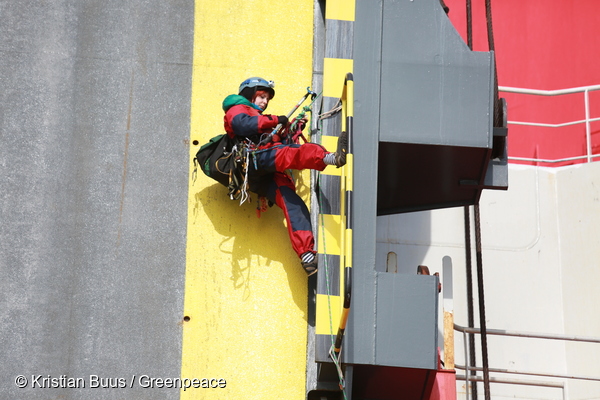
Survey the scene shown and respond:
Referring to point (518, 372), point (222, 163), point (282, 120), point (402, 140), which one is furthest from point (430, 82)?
point (518, 372)

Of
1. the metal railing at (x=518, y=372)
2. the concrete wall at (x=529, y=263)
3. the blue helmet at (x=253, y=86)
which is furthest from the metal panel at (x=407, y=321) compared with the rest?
the concrete wall at (x=529, y=263)

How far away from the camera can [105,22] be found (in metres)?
6.65

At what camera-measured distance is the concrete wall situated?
8133mm

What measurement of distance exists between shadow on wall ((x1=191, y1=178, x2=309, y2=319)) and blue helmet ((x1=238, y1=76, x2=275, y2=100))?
2.16 feet

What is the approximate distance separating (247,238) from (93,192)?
1.07 metres

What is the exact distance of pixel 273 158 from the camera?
5863 millimetres

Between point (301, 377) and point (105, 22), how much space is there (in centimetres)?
288

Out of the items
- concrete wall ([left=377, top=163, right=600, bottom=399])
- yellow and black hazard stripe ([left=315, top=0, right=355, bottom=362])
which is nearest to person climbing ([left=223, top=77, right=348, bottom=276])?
yellow and black hazard stripe ([left=315, top=0, right=355, bottom=362])

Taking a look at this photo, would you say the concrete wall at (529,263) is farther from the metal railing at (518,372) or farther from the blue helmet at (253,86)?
the blue helmet at (253,86)

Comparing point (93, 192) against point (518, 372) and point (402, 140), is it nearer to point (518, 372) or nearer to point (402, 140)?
point (402, 140)

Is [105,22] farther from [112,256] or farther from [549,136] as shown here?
[549,136]

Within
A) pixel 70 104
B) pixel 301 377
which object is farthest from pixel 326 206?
pixel 70 104

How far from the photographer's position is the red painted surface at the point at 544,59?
31.4 feet

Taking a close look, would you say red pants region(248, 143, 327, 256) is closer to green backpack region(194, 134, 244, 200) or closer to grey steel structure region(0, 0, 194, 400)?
green backpack region(194, 134, 244, 200)
